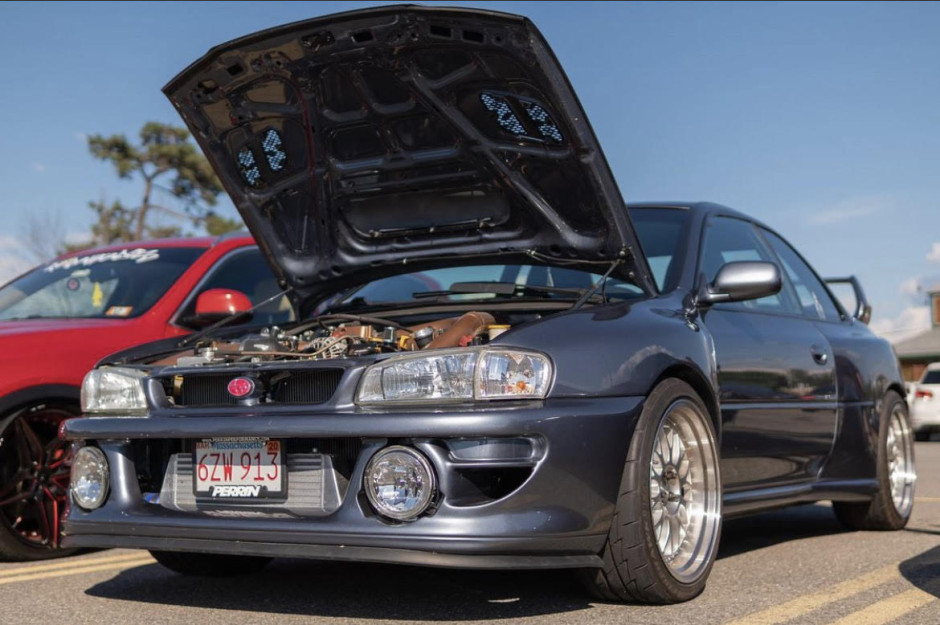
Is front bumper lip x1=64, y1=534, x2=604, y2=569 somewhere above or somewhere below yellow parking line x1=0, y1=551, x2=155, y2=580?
above

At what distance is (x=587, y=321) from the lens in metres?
3.97

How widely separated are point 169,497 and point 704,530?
76.0 inches

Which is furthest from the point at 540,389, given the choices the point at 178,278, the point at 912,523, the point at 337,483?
the point at 912,523

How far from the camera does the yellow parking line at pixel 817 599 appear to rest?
3.80m

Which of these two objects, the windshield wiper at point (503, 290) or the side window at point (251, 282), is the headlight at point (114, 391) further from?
the side window at point (251, 282)

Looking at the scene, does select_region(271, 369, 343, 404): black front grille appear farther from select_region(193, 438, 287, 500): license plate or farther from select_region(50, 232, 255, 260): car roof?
select_region(50, 232, 255, 260): car roof

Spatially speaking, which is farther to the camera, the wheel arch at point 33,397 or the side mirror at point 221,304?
the side mirror at point 221,304

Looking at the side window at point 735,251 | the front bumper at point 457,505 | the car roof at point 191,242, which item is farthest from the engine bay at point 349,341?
the car roof at point 191,242

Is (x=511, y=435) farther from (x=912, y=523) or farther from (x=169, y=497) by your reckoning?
(x=912, y=523)

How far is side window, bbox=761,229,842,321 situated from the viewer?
614 centimetres

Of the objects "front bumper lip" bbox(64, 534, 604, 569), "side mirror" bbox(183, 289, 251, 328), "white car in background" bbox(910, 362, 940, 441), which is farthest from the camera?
"white car in background" bbox(910, 362, 940, 441)

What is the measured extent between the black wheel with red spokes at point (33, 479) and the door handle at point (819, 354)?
3539mm

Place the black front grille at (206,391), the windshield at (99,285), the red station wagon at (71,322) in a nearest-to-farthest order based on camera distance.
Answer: the black front grille at (206,391) < the red station wagon at (71,322) < the windshield at (99,285)

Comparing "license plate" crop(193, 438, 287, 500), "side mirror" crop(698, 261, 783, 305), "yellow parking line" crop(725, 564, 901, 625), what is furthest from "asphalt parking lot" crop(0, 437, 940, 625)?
"side mirror" crop(698, 261, 783, 305)
